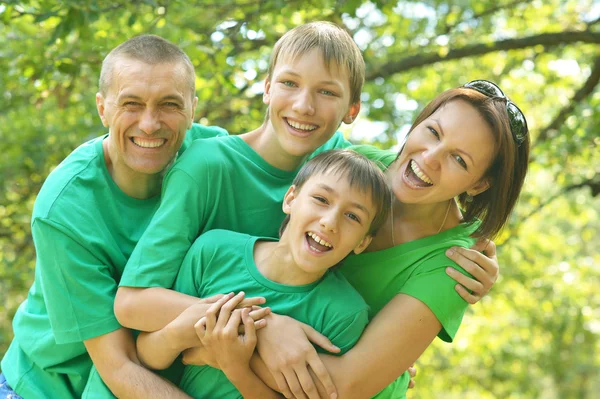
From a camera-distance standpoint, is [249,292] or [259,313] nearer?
[259,313]

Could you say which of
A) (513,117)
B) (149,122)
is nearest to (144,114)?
(149,122)

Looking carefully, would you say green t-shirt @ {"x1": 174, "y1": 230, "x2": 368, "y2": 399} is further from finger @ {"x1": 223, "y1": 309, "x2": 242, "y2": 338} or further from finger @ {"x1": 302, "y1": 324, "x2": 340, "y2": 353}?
finger @ {"x1": 223, "y1": 309, "x2": 242, "y2": 338}

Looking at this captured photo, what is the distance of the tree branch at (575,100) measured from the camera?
6551 mm

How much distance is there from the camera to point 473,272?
2.90m

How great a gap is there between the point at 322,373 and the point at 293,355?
0.42 feet

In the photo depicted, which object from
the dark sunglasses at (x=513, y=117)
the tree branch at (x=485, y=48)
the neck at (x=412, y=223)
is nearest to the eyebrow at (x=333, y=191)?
the neck at (x=412, y=223)

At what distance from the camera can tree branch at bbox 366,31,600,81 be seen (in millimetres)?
6191

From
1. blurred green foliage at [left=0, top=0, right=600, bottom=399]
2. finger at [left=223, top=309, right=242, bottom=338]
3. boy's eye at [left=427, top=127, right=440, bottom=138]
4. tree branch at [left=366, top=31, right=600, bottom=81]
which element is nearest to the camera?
finger at [left=223, top=309, right=242, bottom=338]

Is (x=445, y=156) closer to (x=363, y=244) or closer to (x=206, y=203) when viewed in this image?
(x=363, y=244)

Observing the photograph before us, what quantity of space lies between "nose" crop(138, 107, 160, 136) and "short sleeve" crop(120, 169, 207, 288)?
0.64 ft

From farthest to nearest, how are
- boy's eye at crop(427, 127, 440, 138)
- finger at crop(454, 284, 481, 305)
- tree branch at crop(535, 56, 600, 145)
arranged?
tree branch at crop(535, 56, 600, 145), boy's eye at crop(427, 127, 440, 138), finger at crop(454, 284, 481, 305)

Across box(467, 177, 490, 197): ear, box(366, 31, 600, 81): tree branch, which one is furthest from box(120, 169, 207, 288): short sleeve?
box(366, 31, 600, 81): tree branch

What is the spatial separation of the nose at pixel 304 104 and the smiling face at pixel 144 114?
0.46 meters

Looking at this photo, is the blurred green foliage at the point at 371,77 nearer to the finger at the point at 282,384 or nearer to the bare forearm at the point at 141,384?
the bare forearm at the point at 141,384
